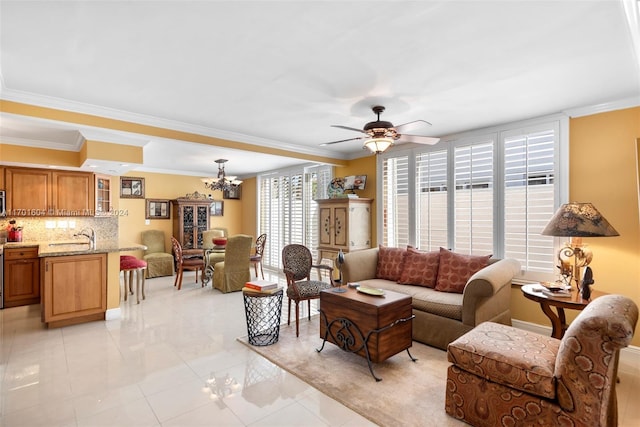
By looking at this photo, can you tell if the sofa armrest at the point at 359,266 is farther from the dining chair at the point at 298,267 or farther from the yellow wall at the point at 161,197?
the yellow wall at the point at 161,197

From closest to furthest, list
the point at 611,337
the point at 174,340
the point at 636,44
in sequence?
the point at 611,337 < the point at 636,44 < the point at 174,340

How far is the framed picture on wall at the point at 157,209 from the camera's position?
7.38 m

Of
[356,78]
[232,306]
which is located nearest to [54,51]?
[356,78]

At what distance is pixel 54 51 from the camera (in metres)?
2.26

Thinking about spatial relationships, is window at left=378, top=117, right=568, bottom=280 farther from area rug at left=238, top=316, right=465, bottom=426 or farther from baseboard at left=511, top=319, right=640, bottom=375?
area rug at left=238, top=316, right=465, bottom=426

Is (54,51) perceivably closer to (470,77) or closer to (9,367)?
(9,367)

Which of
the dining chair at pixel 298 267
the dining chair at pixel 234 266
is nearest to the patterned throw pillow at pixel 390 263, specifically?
the dining chair at pixel 298 267

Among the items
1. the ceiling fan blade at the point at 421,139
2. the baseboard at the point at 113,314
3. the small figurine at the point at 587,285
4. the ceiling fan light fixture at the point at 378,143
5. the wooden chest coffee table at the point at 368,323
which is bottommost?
the baseboard at the point at 113,314

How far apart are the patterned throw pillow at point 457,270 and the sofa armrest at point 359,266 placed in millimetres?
960

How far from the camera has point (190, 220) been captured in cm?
763

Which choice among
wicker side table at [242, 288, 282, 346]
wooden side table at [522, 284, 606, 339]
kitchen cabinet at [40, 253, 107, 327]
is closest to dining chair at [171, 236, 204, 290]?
kitchen cabinet at [40, 253, 107, 327]

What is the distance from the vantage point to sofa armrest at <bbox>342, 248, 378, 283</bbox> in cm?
418

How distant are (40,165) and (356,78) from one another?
5.00 metres

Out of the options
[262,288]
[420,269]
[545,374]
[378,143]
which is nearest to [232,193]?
[262,288]
